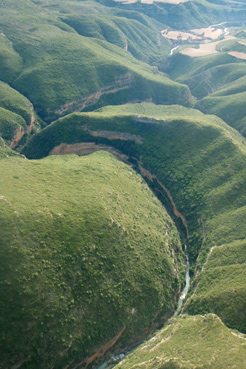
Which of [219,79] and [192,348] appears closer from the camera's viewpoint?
[192,348]

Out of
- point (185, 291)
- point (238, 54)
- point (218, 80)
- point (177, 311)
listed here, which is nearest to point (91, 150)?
point (185, 291)

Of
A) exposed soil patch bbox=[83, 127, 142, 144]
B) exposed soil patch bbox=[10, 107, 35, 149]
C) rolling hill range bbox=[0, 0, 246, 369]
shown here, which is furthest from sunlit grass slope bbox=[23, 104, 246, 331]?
exposed soil patch bbox=[10, 107, 35, 149]

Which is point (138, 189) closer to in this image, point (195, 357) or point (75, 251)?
point (75, 251)

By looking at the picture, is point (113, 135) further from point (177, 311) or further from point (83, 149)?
point (177, 311)

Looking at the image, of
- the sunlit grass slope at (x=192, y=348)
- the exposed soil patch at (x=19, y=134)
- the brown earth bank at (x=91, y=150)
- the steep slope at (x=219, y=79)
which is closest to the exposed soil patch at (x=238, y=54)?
the steep slope at (x=219, y=79)

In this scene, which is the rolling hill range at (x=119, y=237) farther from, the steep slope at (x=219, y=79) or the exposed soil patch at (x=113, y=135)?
the steep slope at (x=219, y=79)

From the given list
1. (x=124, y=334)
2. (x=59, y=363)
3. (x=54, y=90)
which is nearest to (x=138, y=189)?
(x=124, y=334)
